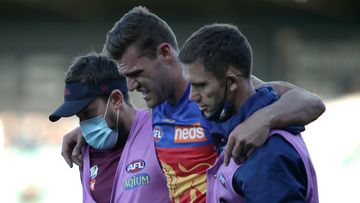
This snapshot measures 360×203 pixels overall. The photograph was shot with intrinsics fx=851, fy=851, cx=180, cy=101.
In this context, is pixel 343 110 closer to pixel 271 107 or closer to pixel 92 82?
pixel 92 82

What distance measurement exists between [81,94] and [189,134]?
0.60 m

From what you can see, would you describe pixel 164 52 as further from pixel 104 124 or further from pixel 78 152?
pixel 78 152

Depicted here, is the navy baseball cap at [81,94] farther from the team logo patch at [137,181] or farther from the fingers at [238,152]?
the fingers at [238,152]

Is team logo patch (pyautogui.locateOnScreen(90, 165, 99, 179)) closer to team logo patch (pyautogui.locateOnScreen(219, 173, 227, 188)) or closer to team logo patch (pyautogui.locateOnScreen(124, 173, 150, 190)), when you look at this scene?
team logo patch (pyautogui.locateOnScreen(124, 173, 150, 190))

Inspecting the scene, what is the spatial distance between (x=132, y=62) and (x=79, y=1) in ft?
19.1

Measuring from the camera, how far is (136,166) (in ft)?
10.4

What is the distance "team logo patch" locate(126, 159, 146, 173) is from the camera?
317 cm

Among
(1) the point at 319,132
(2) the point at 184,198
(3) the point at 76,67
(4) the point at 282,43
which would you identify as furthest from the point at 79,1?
(2) the point at 184,198

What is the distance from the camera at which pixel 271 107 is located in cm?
252

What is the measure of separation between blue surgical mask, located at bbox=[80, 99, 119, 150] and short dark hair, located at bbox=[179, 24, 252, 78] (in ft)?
3.04

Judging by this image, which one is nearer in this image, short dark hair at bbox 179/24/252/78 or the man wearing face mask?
short dark hair at bbox 179/24/252/78

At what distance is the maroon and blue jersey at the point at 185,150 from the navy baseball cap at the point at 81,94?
383 millimetres

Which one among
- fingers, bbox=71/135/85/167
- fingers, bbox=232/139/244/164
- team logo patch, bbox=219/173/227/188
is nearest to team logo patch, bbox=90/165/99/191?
fingers, bbox=71/135/85/167

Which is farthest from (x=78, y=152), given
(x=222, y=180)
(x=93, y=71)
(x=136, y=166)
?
(x=222, y=180)
